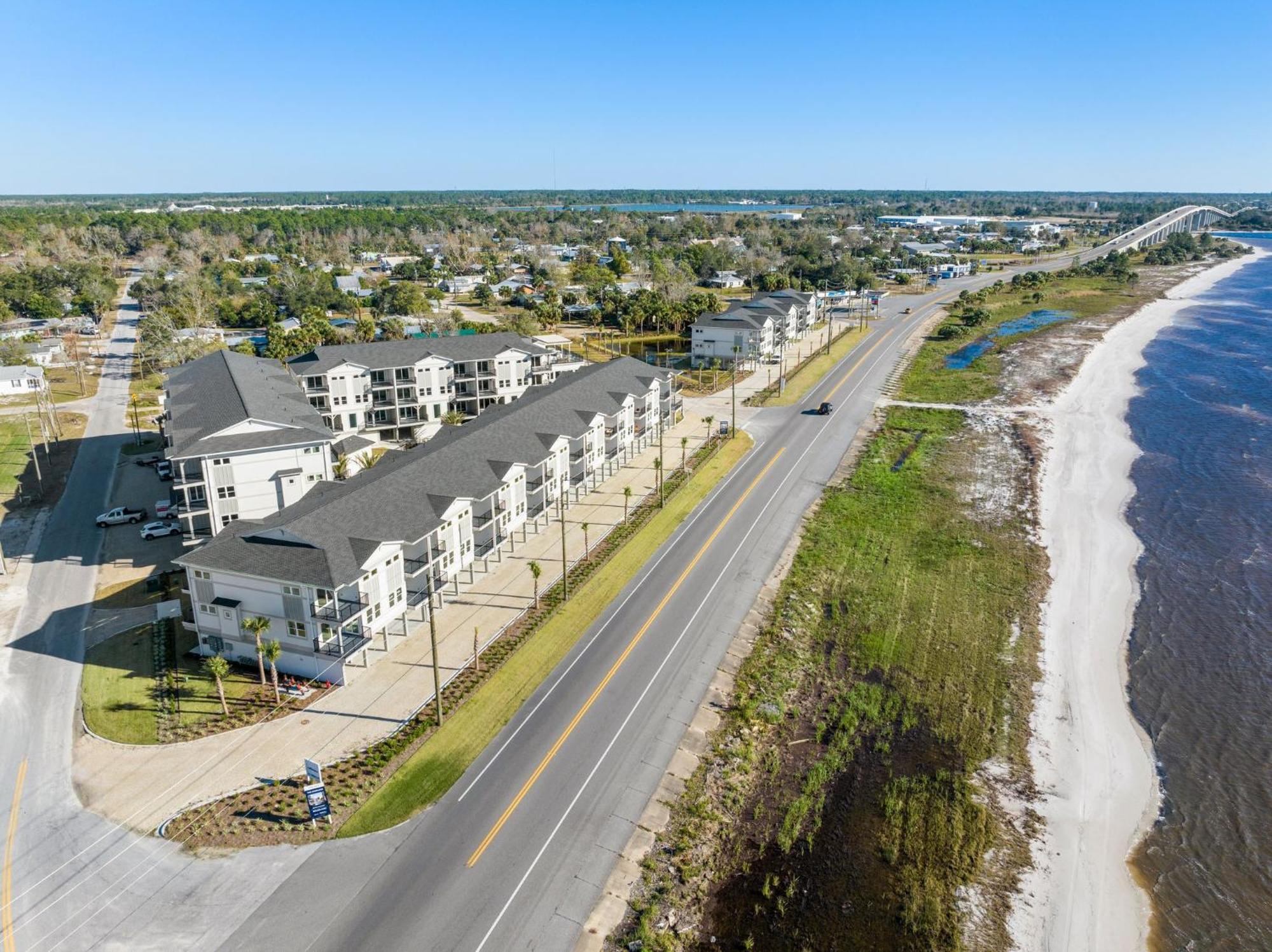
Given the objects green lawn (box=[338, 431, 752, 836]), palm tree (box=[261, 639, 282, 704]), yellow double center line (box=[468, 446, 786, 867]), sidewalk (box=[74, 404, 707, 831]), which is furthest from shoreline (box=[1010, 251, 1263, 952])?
palm tree (box=[261, 639, 282, 704])

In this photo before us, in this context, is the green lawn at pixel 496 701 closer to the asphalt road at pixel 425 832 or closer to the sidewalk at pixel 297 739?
the asphalt road at pixel 425 832

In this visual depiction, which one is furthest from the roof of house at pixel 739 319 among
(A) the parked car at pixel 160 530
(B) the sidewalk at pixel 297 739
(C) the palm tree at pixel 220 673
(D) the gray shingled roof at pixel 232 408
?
(C) the palm tree at pixel 220 673

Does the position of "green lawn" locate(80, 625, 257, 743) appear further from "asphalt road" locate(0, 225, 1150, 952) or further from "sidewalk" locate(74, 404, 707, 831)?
"sidewalk" locate(74, 404, 707, 831)

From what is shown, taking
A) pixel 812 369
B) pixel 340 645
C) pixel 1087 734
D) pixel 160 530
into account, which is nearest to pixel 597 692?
pixel 340 645

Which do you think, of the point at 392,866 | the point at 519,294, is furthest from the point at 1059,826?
the point at 519,294

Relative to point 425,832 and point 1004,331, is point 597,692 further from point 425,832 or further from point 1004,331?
point 1004,331

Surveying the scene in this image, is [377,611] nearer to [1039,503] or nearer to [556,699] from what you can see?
[556,699]
